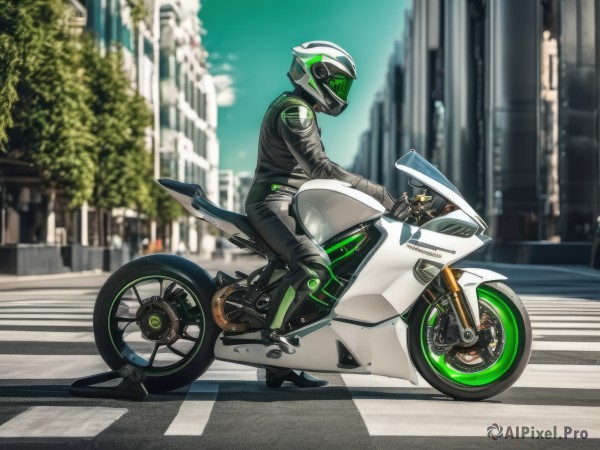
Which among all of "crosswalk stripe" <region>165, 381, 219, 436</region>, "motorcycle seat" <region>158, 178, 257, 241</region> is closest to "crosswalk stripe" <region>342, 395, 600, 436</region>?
"crosswalk stripe" <region>165, 381, 219, 436</region>

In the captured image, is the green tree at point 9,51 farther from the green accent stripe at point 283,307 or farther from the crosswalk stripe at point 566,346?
the green accent stripe at point 283,307

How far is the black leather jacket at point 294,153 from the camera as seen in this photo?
5.87 metres

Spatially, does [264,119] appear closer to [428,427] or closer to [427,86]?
[428,427]

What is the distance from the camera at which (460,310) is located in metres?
5.85

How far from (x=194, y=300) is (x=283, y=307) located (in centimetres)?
62

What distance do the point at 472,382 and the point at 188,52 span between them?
117 metres

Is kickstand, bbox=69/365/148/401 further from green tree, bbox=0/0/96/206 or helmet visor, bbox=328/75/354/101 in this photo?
green tree, bbox=0/0/96/206

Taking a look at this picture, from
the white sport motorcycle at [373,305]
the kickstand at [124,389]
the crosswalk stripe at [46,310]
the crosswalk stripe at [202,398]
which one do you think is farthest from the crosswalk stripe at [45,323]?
the white sport motorcycle at [373,305]

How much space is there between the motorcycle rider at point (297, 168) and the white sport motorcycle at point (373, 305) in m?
0.08

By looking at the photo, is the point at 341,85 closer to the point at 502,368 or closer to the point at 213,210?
the point at 213,210

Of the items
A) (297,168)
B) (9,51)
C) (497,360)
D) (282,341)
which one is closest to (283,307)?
(282,341)

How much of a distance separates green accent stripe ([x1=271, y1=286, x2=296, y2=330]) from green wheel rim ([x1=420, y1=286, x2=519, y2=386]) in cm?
77

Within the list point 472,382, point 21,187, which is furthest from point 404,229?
point 21,187

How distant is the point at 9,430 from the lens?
4.95 meters
